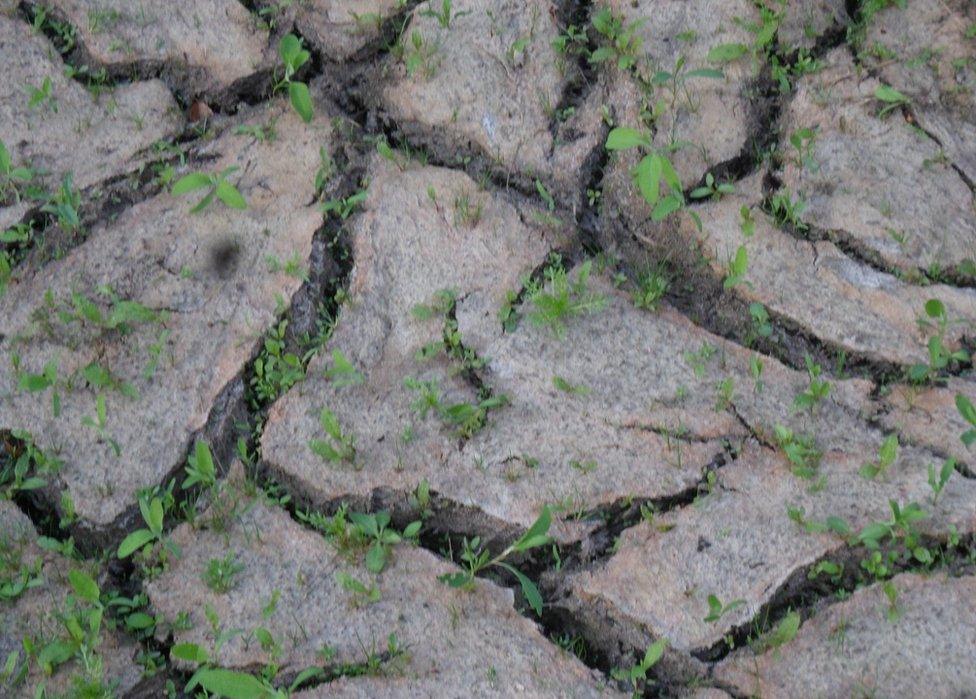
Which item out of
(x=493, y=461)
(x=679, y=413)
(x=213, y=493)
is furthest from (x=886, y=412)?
(x=213, y=493)

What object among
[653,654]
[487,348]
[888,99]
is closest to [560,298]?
[487,348]

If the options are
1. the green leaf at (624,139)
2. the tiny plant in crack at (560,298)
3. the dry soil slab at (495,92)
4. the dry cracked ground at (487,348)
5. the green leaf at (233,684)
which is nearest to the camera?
the green leaf at (233,684)

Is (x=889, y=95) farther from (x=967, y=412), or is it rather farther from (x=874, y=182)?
(x=967, y=412)

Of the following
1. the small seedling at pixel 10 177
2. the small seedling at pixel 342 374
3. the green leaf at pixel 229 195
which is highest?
the green leaf at pixel 229 195

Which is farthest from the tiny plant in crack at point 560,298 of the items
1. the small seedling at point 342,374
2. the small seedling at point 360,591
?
the small seedling at point 360,591

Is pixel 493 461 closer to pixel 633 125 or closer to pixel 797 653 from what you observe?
pixel 797 653

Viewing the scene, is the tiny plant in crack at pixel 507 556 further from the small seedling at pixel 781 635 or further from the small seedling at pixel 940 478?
the small seedling at pixel 940 478
